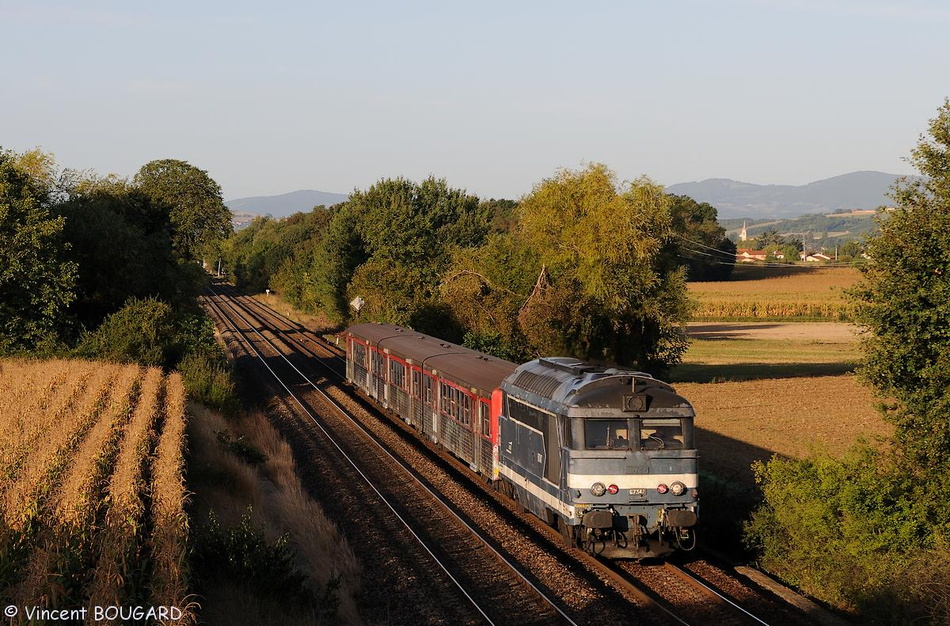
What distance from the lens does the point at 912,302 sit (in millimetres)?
16078

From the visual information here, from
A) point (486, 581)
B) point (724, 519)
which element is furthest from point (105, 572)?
point (724, 519)

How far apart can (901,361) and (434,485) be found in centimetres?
1081

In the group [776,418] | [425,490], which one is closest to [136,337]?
[425,490]

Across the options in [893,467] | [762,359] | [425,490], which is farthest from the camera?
[762,359]

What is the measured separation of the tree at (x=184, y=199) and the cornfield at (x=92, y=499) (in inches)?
1231

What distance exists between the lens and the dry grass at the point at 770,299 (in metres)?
86.9

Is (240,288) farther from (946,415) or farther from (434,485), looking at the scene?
(946,415)

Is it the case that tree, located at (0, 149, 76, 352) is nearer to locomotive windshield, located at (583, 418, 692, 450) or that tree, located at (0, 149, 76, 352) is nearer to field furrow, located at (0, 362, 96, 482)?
field furrow, located at (0, 362, 96, 482)

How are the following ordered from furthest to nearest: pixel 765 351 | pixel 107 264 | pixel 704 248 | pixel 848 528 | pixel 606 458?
pixel 704 248 → pixel 765 351 → pixel 107 264 → pixel 606 458 → pixel 848 528

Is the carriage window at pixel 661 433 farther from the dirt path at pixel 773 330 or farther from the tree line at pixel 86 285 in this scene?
the dirt path at pixel 773 330

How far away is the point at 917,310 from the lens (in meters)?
16.0

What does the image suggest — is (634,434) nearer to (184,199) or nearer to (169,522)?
(169,522)

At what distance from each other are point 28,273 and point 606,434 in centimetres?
2509

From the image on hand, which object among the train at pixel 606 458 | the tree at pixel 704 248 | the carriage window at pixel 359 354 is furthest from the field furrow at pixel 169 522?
the tree at pixel 704 248
